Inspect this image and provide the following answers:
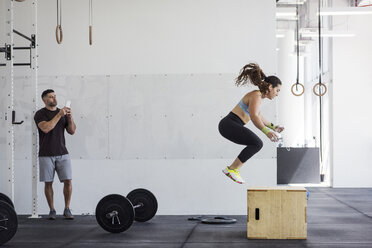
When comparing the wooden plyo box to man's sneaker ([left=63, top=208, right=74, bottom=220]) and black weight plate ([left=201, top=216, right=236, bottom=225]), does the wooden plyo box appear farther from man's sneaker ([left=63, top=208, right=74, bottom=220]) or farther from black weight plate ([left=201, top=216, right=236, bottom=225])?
man's sneaker ([left=63, top=208, right=74, bottom=220])

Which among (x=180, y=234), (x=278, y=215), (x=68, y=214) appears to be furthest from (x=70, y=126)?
(x=278, y=215)

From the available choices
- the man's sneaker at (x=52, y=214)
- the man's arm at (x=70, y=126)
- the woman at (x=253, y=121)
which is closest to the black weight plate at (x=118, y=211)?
the woman at (x=253, y=121)

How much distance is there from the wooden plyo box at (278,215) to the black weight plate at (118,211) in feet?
3.58

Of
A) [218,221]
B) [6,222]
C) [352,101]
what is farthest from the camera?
[352,101]

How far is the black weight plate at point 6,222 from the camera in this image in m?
4.44

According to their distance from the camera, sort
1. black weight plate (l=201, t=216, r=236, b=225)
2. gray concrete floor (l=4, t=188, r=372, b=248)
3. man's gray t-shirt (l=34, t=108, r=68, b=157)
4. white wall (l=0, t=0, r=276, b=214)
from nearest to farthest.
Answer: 1. gray concrete floor (l=4, t=188, r=372, b=248)
2. black weight plate (l=201, t=216, r=236, b=225)
3. man's gray t-shirt (l=34, t=108, r=68, b=157)
4. white wall (l=0, t=0, r=276, b=214)

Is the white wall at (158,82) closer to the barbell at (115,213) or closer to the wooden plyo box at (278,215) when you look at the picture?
the barbell at (115,213)

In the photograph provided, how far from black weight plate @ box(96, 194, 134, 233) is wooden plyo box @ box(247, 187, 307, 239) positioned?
1092mm

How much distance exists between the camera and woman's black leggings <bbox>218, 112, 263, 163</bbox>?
4.92m

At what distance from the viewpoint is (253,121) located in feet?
16.2

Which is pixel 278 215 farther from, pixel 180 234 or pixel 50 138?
pixel 50 138

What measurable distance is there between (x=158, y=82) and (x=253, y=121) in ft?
6.67

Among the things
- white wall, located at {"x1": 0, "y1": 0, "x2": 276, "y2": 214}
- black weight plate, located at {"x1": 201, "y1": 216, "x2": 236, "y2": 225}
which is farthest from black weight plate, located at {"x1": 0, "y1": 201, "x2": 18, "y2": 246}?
white wall, located at {"x1": 0, "y1": 0, "x2": 276, "y2": 214}

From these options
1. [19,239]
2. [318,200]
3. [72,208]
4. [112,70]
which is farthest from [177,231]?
[318,200]
